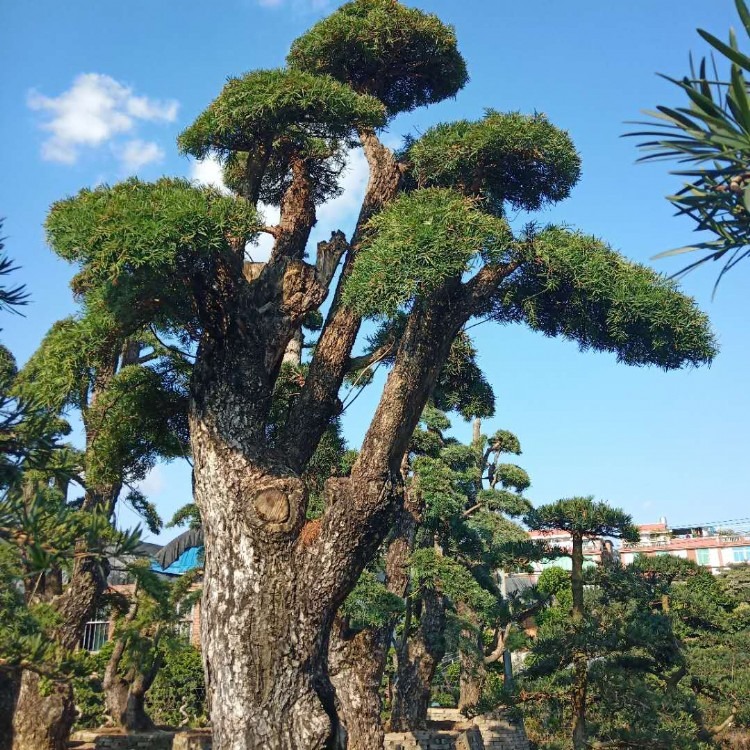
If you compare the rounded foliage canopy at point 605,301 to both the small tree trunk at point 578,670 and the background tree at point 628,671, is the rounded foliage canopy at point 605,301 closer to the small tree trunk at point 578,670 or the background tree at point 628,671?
the small tree trunk at point 578,670

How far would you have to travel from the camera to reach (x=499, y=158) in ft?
18.6

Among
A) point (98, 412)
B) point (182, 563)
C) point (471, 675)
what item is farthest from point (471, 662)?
point (182, 563)

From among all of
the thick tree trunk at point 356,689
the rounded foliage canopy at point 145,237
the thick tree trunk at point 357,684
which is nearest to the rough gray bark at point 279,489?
the rounded foliage canopy at point 145,237

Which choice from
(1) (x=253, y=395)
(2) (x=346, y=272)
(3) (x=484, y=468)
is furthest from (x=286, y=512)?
(3) (x=484, y=468)

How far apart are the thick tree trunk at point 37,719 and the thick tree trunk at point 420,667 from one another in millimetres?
4419

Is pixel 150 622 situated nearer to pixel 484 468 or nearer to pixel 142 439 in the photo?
pixel 142 439

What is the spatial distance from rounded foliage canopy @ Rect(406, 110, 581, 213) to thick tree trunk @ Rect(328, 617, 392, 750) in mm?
3466

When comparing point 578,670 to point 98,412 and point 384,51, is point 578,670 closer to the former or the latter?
point 98,412

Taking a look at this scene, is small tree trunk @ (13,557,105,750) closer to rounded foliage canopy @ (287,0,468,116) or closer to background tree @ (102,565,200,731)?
background tree @ (102,565,200,731)

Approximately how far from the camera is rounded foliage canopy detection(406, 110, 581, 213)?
18.0 feet

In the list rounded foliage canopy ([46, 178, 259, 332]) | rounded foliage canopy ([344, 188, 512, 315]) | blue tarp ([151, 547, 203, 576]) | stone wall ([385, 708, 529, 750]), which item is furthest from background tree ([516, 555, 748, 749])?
blue tarp ([151, 547, 203, 576])

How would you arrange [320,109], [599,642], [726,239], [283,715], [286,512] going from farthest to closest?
[599,642]
[320,109]
[286,512]
[283,715]
[726,239]

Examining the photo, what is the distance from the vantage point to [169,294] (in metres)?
4.96

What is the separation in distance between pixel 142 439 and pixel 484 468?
8.89m
